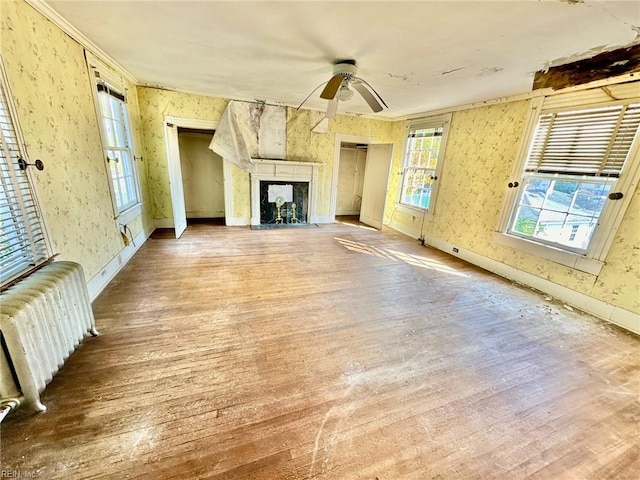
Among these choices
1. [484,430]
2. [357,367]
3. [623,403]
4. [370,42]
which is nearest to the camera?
[484,430]

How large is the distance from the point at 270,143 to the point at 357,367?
4.45 metres

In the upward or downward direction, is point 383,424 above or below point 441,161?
below

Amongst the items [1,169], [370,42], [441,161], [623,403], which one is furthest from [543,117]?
[1,169]

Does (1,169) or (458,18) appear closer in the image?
(1,169)

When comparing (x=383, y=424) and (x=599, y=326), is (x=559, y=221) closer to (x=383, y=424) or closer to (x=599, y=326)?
(x=599, y=326)

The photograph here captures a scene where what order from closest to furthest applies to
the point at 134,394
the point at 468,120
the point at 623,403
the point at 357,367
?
the point at 134,394, the point at 623,403, the point at 357,367, the point at 468,120

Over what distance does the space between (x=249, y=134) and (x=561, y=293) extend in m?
5.24

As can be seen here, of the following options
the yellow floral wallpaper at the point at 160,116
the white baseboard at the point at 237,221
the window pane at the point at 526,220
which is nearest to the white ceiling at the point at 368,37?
the yellow floral wallpaper at the point at 160,116

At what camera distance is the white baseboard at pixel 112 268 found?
2.54m

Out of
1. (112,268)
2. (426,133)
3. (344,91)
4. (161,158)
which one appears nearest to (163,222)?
(161,158)

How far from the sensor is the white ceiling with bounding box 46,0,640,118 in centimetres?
165

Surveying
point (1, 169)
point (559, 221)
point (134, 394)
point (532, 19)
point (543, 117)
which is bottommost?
point (134, 394)

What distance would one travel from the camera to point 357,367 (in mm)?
1888

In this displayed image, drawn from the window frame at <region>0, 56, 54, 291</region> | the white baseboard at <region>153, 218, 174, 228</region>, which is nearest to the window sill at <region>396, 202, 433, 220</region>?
the white baseboard at <region>153, 218, 174, 228</region>
